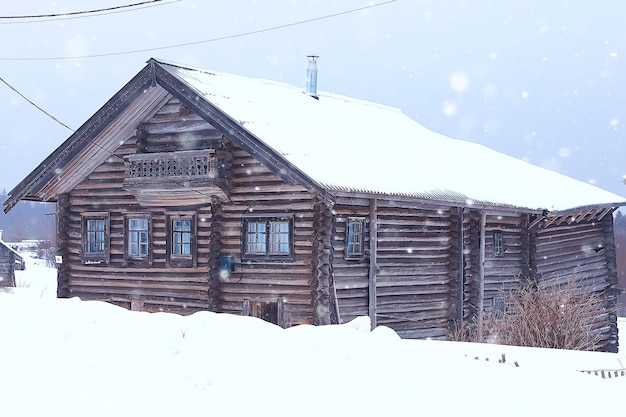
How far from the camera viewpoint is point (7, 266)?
55.6 meters

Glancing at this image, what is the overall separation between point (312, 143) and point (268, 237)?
8.19 feet

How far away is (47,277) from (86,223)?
5259 cm

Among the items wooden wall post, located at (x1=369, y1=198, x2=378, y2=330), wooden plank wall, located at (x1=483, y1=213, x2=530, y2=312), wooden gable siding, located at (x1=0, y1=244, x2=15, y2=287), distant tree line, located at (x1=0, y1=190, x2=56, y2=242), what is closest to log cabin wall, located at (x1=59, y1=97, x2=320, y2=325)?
wooden wall post, located at (x1=369, y1=198, x2=378, y2=330)

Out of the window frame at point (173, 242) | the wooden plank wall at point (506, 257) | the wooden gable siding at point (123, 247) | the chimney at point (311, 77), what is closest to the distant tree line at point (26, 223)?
the chimney at point (311, 77)

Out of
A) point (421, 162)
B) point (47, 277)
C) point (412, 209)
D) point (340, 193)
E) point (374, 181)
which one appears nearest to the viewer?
point (340, 193)

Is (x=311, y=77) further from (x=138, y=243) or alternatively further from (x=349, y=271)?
(x=349, y=271)

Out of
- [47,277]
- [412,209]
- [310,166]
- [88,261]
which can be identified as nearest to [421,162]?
[412,209]

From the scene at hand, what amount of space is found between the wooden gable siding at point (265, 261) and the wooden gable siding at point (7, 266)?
1575 inches

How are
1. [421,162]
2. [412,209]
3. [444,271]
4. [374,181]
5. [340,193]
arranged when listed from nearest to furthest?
[340,193] < [374,181] < [412,209] < [444,271] < [421,162]

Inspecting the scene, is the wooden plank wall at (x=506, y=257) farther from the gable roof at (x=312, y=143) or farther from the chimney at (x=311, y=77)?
the chimney at (x=311, y=77)

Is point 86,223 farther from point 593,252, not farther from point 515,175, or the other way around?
point 593,252

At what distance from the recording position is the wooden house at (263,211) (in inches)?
699

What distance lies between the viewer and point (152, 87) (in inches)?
744

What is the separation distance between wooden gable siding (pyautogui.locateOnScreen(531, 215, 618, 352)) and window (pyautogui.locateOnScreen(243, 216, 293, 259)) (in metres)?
10.2
